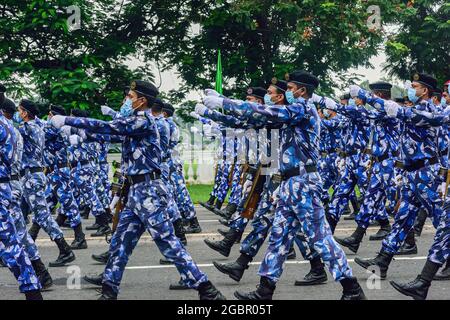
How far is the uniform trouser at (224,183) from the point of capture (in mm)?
15336

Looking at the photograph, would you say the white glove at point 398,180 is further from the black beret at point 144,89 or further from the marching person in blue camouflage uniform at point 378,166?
the black beret at point 144,89

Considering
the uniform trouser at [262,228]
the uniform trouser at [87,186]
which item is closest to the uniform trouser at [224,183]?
the uniform trouser at [87,186]

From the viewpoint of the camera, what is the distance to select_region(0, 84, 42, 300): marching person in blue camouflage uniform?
672 centimetres

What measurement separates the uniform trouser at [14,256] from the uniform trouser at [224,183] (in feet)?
28.5

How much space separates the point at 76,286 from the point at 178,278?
1092mm

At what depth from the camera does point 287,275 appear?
28.8 ft

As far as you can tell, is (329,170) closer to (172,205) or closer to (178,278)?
(172,205)

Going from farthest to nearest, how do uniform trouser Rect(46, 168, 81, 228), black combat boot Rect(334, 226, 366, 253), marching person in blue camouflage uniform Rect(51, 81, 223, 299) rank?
uniform trouser Rect(46, 168, 81, 228)
black combat boot Rect(334, 226, 366, 253)
marching person in blue camouflage uniform Rect(51, 81, 223, 299)

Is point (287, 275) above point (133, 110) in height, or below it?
below

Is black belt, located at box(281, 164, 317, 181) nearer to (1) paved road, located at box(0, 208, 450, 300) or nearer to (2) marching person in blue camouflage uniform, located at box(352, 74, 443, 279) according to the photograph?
(1) paved road, located at box(0, 208, 450, 300)

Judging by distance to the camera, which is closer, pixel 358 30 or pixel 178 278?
pixel 178 278

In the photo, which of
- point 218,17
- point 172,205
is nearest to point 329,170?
point 172,205

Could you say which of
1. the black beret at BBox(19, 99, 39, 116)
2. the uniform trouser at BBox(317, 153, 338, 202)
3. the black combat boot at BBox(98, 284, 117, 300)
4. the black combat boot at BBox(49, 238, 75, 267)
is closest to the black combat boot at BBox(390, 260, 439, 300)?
the black combat boot at BBox(98, 284, 117, 300)

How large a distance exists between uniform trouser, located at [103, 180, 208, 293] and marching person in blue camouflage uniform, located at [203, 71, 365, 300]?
0.54 metres
